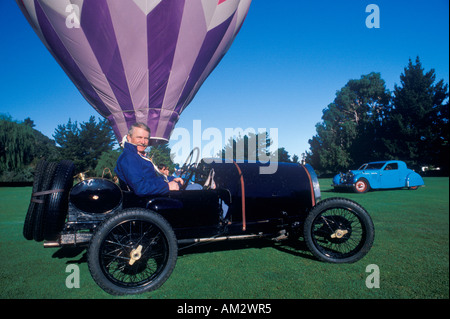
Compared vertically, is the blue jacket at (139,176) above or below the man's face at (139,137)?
below

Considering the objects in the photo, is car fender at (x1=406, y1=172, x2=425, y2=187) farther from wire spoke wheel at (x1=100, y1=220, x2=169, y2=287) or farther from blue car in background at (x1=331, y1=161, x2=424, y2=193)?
wire spoke wheel at (x1=100, y1=220, x2=169, y2=287)

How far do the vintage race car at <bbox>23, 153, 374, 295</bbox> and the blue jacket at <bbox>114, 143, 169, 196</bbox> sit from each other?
127 mm

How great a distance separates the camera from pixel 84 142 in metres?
49.4

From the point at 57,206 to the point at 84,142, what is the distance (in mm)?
54205

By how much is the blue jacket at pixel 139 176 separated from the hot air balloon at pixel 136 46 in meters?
6.09

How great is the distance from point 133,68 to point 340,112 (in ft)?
174

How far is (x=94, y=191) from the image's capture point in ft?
8.73

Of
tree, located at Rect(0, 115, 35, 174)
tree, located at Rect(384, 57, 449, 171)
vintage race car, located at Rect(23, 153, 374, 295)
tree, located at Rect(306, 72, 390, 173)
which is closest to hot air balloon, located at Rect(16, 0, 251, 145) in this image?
vintage race car, located at Rect(23, 153, 374, 295)

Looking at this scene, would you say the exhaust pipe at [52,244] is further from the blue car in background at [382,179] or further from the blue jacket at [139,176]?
the blue car in background at [382,179]

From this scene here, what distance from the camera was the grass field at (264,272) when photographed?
2352 mm

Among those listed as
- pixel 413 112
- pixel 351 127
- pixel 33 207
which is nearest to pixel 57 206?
pixel 33 207

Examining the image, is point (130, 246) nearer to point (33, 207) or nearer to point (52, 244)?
point (52, 244)

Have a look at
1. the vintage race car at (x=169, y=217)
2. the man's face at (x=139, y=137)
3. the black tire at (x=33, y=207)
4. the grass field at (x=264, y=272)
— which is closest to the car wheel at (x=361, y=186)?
the grass field at (x=264, y=272)

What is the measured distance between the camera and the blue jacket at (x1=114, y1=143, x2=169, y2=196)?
272 centimetres
